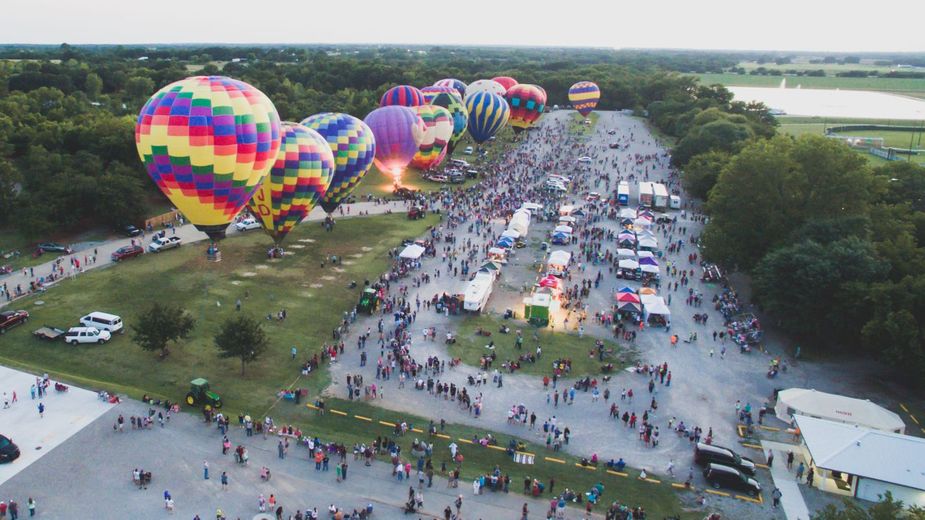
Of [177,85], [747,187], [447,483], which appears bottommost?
[447,483]

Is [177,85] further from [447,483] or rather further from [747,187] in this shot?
[747,187]

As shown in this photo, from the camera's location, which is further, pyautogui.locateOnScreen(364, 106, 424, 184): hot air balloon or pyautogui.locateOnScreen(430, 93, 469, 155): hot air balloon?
pyautogui.locateOnScreen(430, 93, 469, 155): hot air balloon

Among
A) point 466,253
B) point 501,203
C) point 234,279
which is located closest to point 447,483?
point 234,279

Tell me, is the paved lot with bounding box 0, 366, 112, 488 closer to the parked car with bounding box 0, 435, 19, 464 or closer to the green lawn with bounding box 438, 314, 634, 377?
the parked car with bounding box 0, 435, 19, 464

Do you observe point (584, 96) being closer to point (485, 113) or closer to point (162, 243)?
point (485, 113)

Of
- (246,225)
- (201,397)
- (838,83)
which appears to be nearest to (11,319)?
(201,397)

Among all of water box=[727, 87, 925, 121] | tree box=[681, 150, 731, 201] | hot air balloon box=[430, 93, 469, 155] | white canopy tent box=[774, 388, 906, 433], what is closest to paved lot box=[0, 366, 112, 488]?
white canopy tent box=[774, 388, 906, 433]

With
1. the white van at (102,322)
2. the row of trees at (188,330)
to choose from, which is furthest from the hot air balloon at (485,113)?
the row of trees at (188,330)

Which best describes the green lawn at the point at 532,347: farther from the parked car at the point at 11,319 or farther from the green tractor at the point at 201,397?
the parked car at the point at 11,319
